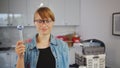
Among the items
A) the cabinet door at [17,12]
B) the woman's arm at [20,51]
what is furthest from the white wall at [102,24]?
the woman's arm at [20,51]

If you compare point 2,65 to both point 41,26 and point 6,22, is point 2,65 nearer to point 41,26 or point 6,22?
point 6,22

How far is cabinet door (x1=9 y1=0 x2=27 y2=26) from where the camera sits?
430 cm

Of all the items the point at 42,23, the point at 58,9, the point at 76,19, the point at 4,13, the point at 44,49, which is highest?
the point at 58,9

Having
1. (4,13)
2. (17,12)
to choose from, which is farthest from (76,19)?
(4,13)

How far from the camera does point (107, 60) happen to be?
3.84 m

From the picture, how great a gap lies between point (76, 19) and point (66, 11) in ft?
1.12

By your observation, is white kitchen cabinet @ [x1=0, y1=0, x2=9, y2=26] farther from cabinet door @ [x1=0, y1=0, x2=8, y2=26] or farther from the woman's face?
the woman's face

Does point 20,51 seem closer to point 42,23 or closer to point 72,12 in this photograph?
point 42,23

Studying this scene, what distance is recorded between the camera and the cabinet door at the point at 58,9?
177 inches

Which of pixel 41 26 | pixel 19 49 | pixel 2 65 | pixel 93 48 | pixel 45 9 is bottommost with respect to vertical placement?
pixel 2 65

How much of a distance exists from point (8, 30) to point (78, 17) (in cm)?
188

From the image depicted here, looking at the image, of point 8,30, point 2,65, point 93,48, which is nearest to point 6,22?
point 8,30

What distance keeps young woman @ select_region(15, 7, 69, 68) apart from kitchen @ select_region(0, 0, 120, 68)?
2.43m

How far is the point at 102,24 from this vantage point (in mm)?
3957
